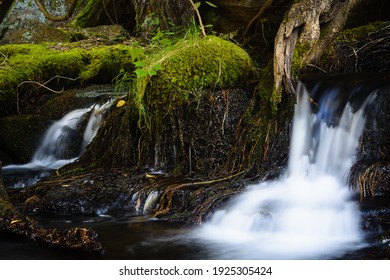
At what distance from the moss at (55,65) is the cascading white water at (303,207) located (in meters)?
3.89

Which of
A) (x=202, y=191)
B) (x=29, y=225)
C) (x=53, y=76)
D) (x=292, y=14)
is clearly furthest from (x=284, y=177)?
(x=53, y=76)

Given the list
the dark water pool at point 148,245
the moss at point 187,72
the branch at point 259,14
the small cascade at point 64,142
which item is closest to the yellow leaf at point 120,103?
the small cascade at point 64,142

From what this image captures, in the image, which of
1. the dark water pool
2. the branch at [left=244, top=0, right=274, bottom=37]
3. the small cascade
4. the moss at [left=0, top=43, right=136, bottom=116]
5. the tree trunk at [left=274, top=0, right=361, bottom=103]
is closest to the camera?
the dark water pool

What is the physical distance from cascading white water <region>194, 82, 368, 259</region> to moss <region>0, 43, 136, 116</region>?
→ 389 centimetres

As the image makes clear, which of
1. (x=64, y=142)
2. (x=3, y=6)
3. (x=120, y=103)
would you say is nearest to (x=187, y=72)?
(x=120, y=103)

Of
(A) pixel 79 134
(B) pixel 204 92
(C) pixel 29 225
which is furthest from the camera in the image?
(A) pixel 79 134

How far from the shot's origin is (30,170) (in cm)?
614

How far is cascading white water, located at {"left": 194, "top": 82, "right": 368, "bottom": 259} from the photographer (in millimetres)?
3695

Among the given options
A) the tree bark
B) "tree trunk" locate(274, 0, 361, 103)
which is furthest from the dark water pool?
"tree trunk" locate(274, 0, 361, 103)

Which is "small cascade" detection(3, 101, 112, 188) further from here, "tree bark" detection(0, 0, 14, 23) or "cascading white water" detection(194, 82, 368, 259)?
"cascading white water" detection(194, 82, 368, 259)

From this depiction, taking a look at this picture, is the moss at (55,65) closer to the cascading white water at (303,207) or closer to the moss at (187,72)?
the moss at (187,72)

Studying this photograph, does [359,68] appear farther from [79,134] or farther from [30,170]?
[30,170]
